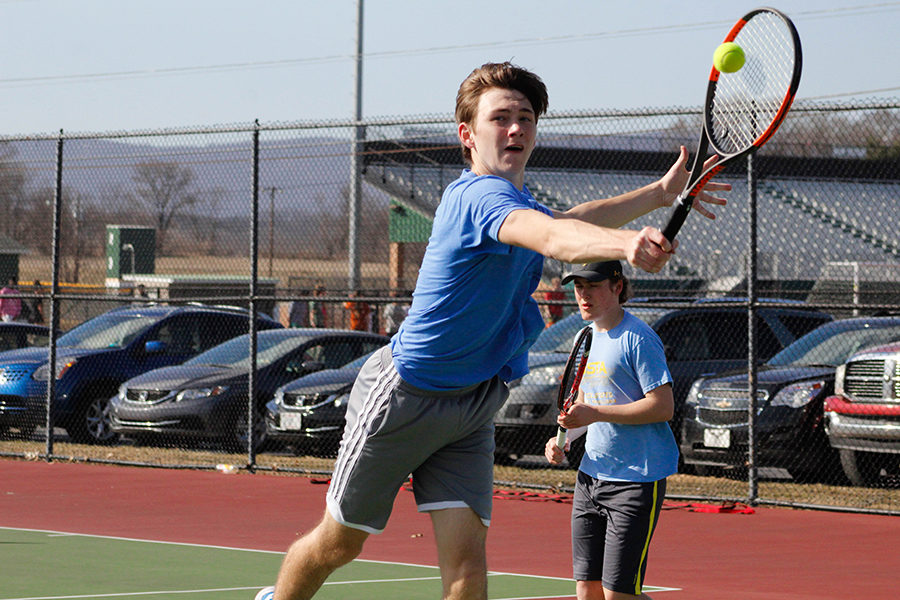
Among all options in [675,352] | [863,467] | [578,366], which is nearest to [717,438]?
[863,467]

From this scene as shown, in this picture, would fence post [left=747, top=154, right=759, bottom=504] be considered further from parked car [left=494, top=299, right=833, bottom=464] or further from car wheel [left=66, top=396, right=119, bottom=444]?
car wheel [left=66, top=396, right=119, bottom=444]

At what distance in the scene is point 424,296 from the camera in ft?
15.9

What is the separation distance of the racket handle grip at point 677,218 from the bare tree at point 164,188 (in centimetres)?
1178

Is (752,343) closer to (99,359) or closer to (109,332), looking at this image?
(99,359)

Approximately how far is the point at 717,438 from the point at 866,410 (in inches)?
51.4

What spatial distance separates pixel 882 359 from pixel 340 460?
322 inches

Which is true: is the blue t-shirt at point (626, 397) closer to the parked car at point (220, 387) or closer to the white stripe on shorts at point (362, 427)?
the white stripe on shorts at point (362, 427)

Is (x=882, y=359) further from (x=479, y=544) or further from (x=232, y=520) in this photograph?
(x=479, y=544)

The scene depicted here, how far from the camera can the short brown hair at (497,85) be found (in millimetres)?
4809

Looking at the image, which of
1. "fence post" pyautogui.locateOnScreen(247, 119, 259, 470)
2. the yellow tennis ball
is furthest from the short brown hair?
"fence post" pyautogui.locateOnScreen(247, 119, 259, 470)

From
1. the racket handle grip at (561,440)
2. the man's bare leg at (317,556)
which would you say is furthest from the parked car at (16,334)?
the man's bare leg at (317,556)

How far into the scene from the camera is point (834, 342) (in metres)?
13.7

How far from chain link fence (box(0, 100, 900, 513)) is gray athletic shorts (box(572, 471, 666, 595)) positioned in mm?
5718

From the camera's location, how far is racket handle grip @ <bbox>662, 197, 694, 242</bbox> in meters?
3.89
